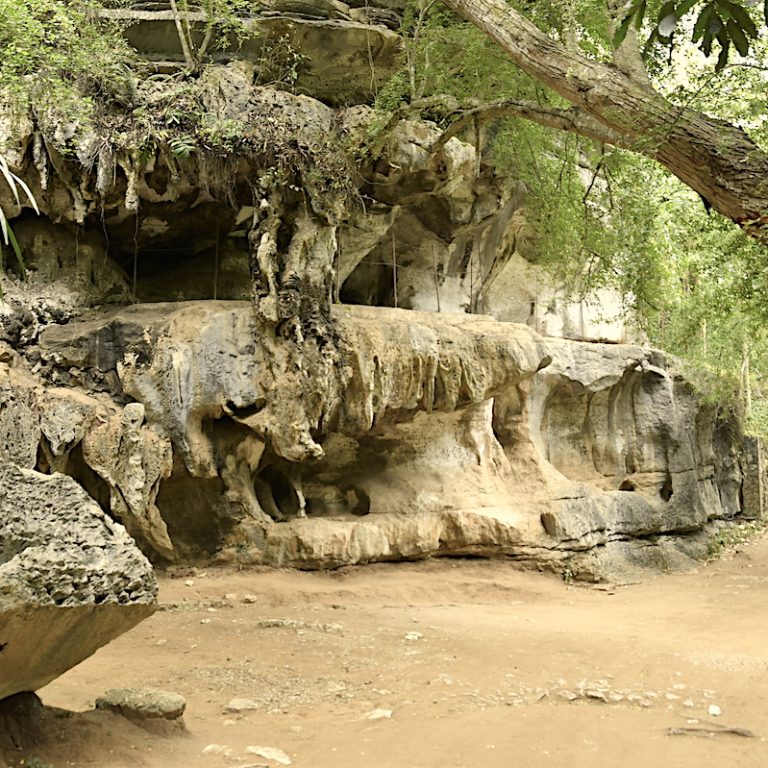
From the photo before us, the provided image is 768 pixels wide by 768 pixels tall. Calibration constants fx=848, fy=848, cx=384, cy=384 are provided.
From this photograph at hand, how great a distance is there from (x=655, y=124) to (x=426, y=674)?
174 inches

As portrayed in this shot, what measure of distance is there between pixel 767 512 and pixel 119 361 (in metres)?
13.7

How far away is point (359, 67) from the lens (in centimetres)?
1207

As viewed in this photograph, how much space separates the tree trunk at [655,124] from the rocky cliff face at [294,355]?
355 centimetres

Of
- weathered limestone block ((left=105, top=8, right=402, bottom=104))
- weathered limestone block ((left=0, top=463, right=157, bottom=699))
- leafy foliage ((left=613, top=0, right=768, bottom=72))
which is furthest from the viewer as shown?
weathered limestone block ((left=105, top=8, right=402, bottom=104))

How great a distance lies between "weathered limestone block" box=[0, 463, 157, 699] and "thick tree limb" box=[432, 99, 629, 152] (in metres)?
4.09

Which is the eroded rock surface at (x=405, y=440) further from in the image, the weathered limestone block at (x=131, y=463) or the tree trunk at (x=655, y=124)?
the tree trunk at (x=655, y=124)

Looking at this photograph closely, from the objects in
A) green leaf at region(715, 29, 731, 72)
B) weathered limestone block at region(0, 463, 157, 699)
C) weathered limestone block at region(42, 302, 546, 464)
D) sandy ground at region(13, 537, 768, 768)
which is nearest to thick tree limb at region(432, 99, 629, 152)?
green leaf at region(715, 29, 731, 72)

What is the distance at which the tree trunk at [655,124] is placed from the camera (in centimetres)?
454

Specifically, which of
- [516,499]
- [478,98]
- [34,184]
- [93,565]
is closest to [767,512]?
[516,499]

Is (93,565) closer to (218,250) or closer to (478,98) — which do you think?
(478,98)

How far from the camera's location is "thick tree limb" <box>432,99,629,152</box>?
6.04 metres

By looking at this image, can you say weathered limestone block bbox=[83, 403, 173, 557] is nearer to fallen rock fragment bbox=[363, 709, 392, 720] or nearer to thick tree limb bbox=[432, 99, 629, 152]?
fallen rock fragment bbox=[363, 709, 392, 720]

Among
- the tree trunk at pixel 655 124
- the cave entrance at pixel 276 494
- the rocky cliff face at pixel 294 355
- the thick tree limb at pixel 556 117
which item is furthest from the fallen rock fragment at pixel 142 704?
the cave entrance at pixel 276 494

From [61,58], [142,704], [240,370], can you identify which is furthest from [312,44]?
[142,704]
